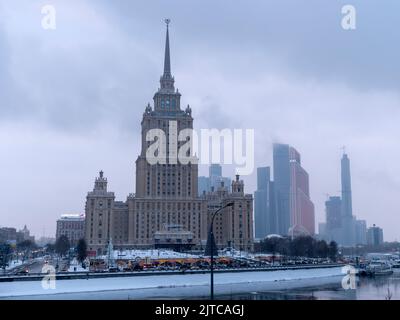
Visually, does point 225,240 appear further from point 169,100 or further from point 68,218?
point 68,218

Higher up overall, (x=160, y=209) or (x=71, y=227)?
(x=160, y=209)

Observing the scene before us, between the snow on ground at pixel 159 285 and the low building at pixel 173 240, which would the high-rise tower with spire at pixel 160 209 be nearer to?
the low building at pixel 173 240

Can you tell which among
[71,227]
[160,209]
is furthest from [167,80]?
[71,227]

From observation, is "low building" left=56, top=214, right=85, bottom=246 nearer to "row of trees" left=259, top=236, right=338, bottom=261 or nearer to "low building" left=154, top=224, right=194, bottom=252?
"low building" left=154, top=224, right=194, bottom=252

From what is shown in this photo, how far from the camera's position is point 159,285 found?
21.7 metres

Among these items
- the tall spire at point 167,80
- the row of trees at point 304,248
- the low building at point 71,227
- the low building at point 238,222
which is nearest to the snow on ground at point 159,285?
the row of trees at point 304,248

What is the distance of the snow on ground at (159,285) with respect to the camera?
16.7 meters

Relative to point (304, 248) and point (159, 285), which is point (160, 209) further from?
point (159, 285)

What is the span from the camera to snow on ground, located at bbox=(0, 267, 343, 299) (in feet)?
54.7

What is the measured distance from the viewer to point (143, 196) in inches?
1693

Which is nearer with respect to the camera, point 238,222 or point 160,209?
point 160,209

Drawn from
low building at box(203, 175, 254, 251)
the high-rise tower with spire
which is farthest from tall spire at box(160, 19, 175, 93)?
low building at box(203, 175, 254, 251)
